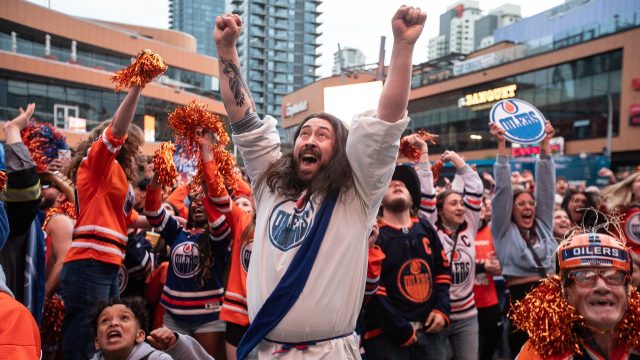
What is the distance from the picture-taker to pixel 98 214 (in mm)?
3643

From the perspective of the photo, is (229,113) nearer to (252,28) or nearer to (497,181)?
(497,181)

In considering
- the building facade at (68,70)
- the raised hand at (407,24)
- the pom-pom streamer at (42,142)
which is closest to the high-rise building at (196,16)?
the building facade at (68,70)

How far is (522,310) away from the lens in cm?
252

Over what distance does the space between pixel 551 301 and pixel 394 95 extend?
4.09ft

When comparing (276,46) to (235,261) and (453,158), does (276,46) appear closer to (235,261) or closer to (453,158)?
(453,158)

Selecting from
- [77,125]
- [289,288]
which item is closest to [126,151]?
[289,288]

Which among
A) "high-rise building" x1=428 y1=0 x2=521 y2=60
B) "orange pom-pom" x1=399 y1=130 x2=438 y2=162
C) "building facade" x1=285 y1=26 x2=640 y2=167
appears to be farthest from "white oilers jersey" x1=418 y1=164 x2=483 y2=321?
"high-rise building" x1=428 y1=0 x2=521 y2=60

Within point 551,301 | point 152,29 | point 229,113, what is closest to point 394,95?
point 229,113

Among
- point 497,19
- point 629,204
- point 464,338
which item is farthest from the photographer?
point 497,19

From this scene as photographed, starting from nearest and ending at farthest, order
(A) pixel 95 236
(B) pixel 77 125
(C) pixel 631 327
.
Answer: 1. (C) pixel 631 327
2. (A) pixel 95 236
3. (B) pixel 77 125

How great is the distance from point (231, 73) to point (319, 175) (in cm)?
72

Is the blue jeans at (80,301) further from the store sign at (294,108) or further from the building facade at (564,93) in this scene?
the store sign at (294,108)

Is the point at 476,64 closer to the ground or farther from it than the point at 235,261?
farther from it

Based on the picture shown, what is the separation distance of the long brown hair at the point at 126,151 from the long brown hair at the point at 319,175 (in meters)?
1.80
